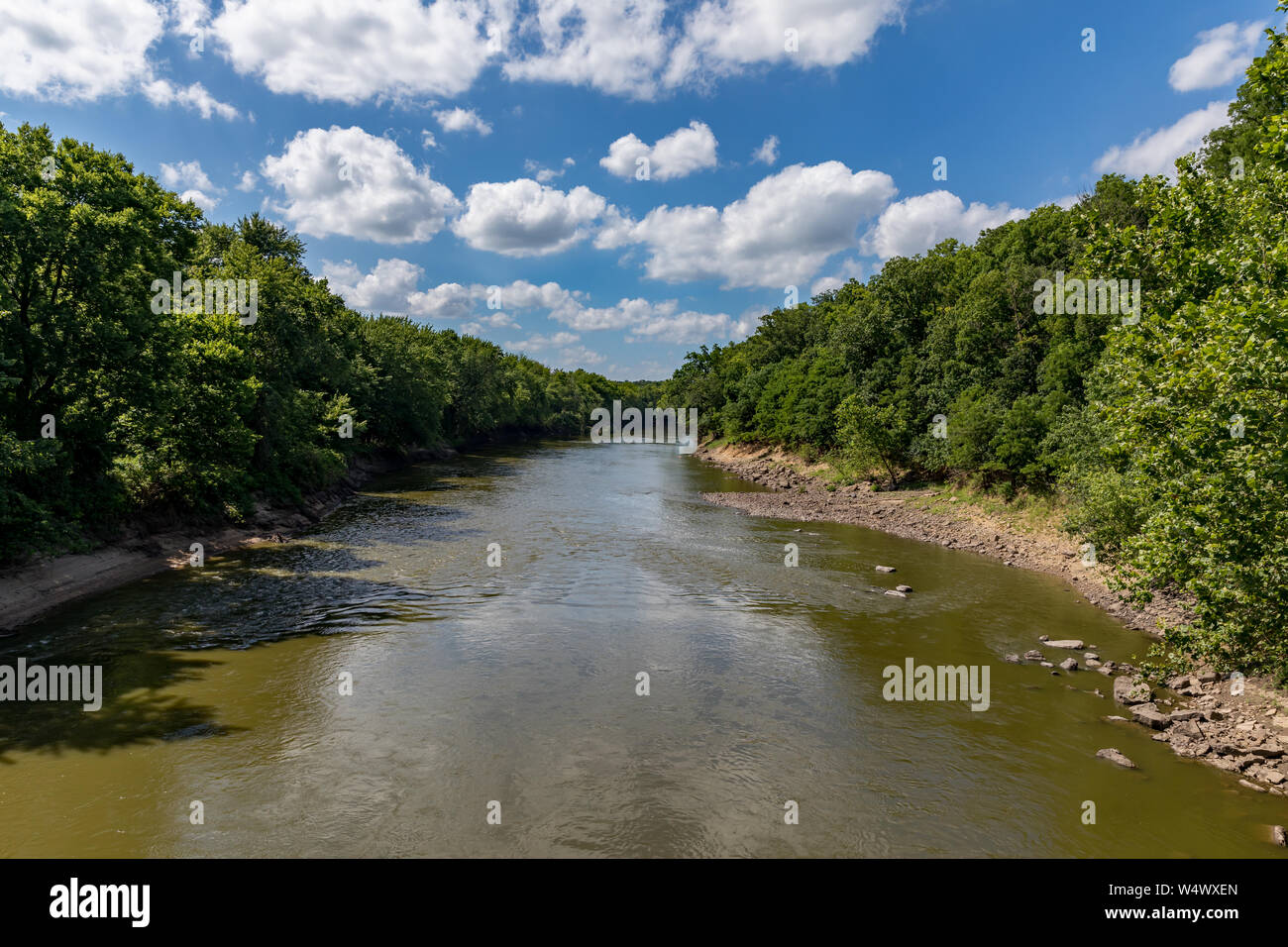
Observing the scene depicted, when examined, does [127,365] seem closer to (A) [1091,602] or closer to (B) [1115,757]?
(B) [1115,757]

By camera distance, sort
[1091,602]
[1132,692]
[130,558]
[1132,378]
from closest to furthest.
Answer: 1. [1132,378]
2. [1132,692]
3. [1091,602]
4. [130,558]

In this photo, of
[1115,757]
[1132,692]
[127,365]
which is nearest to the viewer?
[1115,757]

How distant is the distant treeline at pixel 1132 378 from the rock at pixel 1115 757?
10.2ft

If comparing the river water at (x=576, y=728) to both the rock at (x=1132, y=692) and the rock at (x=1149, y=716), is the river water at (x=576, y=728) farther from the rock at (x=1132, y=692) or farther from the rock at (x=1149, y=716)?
the rock at (x=1149, y=716)

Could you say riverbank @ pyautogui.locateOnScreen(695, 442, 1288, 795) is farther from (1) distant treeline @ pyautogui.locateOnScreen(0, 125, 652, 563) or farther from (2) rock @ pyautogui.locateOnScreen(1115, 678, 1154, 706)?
(1) distant treeline @ pyautogui.locateOnScreen(0, 125, 652, 563)

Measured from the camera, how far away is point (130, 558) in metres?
25.4

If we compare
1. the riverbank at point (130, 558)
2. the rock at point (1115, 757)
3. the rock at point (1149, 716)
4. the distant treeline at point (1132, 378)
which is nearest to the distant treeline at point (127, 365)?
the riverbank at point (130, 558)

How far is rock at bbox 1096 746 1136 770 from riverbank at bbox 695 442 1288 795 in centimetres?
147

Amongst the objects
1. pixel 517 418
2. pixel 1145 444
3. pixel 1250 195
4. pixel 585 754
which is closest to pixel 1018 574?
pixel 1145 444

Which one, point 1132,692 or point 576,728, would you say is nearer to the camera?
point 576,728

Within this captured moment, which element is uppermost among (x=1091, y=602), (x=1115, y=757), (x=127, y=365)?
(x=127, y=365)

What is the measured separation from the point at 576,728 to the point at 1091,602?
71.0 feet

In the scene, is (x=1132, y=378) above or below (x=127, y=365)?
below

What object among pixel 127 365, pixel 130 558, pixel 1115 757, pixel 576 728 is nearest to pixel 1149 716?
pixel 1115 757
